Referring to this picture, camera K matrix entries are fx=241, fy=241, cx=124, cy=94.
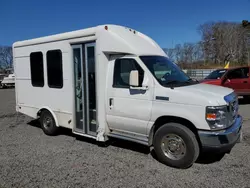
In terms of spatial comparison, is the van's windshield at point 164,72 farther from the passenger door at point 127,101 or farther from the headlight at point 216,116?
the headlight at point 216,116

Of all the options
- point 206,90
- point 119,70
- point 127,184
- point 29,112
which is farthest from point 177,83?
point 29,112

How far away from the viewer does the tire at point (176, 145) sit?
437 centimetres

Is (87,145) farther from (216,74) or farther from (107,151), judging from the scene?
(216,74)

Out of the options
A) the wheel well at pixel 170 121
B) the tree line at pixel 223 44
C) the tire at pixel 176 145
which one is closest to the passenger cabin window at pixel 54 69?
the wheel well at pixel 170 121

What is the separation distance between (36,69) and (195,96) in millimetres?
4733

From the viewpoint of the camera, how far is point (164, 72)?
5078 mm

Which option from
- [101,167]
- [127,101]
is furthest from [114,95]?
[101,167]

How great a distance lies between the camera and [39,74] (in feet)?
22.6

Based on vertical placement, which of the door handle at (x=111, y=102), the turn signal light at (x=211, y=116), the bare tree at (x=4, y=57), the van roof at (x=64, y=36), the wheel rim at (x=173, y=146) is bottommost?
the wheel rim at (x=173, y=146)

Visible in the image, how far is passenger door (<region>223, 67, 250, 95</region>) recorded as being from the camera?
1155 cm

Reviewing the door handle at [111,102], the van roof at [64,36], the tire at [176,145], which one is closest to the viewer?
the tire at [176,145]

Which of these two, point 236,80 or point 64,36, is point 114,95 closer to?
point 64,36

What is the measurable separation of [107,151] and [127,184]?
5.20ft

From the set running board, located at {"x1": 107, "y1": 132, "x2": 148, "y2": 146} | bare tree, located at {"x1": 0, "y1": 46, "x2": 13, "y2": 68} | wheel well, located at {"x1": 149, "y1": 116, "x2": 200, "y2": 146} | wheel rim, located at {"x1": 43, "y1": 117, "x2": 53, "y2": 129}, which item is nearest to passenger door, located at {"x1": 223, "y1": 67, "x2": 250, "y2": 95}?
wheel well, located at {"x1": 149, "y1": 116, "x2": 200, "y2": 146}
